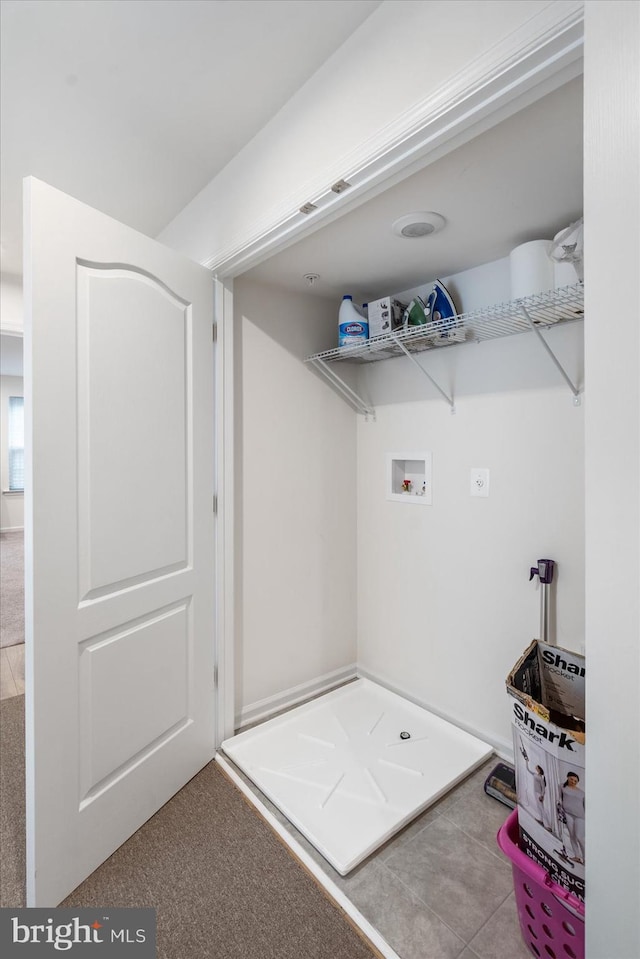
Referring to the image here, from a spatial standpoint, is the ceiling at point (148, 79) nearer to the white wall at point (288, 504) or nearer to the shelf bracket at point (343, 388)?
the white wall at point (288, 504)

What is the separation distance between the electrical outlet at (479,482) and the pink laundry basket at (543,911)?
3.77 feet

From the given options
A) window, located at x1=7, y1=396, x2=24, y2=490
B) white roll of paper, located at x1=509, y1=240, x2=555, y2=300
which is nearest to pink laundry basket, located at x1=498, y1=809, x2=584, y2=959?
white roll of paper, located at x1=509, y1=240, x2=555, y2=300

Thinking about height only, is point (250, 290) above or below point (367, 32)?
below

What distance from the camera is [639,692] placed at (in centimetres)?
66

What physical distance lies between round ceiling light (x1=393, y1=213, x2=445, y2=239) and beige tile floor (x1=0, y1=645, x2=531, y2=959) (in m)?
2.01

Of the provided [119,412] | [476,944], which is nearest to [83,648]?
[119,412]

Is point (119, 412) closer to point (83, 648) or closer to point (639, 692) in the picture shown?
point (83, 648)

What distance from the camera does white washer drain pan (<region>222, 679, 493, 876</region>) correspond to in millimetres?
1586

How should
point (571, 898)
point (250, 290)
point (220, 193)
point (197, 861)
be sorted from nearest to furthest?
point (571, 898), point (197, 861), point (220, 193), point (250, 290)

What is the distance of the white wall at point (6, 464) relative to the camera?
23.5 ft

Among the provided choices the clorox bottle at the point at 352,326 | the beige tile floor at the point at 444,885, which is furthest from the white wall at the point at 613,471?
the clorox bottle at the point at 352,326

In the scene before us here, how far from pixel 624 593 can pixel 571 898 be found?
2.88 feet

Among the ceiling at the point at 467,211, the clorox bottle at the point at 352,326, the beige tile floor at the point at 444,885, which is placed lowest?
the beige tile floor at the point at 444,885

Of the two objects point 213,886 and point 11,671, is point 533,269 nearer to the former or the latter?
point 213,886
